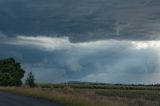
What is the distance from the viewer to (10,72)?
115 meters

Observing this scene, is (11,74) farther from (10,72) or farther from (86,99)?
(86,99)

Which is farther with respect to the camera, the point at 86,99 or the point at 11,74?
the point at 11,74

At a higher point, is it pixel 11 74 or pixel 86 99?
pixel 11 74

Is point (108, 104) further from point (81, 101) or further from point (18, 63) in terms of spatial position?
point (18, 63)

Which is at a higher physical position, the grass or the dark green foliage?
the dark green foliage

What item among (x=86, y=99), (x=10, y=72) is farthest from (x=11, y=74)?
(x=86, y=99)

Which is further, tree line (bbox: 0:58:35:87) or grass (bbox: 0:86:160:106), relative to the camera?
tree line (bbox: 0:58:35:87)

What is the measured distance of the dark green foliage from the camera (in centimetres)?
11324

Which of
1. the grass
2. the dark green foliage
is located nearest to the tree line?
the dark green foliage

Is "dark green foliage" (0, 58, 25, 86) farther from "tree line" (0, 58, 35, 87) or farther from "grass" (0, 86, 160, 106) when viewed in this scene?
"grass" (0, 86, 160, 106)

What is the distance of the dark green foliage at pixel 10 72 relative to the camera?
113244 mm

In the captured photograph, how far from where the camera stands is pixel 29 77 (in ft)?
359

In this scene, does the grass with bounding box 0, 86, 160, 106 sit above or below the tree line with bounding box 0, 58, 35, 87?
below

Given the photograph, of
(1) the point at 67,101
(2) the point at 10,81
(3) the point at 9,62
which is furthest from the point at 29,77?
(1) the point at 67,101
